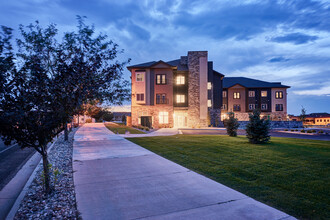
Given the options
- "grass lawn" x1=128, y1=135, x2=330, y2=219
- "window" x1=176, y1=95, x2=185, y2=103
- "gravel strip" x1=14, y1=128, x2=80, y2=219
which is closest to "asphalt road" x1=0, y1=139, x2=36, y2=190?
"gravel strip" x1=14, y1=128, x2=80, y2=219

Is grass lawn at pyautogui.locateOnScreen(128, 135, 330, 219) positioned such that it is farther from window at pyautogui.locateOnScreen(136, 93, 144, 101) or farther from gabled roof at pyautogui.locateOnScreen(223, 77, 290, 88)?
gabled roof at pyautogui.locateOnScreen(223, 77, 290, 88)

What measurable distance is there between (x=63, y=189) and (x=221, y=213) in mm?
3988

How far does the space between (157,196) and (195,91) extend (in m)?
29.7

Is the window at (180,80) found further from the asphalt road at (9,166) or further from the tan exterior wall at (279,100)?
the asphalt road at (9,166)

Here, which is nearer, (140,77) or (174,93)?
(140,77)

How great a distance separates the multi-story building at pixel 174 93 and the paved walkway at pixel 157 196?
24067 mm

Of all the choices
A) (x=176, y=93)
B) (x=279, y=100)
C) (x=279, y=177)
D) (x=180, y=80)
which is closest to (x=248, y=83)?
(x=279, y=100)

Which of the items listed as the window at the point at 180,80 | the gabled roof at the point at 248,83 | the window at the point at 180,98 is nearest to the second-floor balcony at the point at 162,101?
the window at the point at 180,98

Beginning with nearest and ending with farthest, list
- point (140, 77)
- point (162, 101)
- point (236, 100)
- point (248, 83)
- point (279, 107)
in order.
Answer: point (140, 77) → point (162, 101) → point (279, 107) → point (236, 100) → point (248, 83)

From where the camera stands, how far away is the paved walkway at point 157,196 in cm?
370

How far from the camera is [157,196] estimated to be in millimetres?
4516

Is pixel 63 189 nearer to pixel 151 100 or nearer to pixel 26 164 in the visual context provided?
pixel 26 164

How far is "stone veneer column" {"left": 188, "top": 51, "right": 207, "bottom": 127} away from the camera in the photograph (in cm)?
3312

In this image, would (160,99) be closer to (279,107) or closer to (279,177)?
(279,177)
